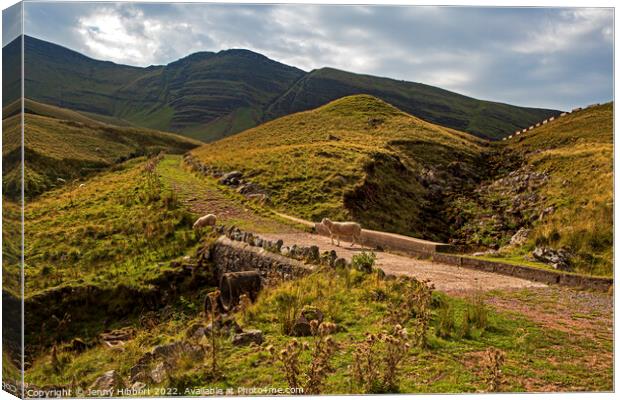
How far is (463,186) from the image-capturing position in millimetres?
34406

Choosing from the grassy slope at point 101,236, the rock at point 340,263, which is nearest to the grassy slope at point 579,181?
the rock at point 340,263

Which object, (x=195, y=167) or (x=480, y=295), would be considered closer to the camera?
(x=480, y=295)

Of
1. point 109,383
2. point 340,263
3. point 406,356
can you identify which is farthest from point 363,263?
point 109,383

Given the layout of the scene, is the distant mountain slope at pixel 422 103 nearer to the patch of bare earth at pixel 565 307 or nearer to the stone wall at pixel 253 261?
the stone wall at pixel 253 261

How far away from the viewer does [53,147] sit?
3044cm

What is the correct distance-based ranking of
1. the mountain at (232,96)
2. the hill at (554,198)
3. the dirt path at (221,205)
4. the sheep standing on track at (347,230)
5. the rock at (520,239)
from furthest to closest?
the mountain at (232,96), the dirt path at (221,205), the sheep standing on track at (347,230), the rock at (520,239), the hill at (554,198)

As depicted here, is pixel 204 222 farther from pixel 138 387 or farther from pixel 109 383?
pixel 138 387

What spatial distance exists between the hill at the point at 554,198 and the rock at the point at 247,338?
9109 millimetres

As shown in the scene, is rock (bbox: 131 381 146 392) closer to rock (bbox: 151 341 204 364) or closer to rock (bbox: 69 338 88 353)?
rock (bbox: 151 341 204 364)

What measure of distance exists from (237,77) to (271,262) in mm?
164186

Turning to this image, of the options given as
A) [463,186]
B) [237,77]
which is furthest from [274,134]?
[237,77]

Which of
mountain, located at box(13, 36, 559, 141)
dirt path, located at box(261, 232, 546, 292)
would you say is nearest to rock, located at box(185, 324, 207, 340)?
dirt path, located at box(261, 232, 546, 292)

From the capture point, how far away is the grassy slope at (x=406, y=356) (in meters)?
7.02

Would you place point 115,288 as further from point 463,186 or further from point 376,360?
point 463,186
